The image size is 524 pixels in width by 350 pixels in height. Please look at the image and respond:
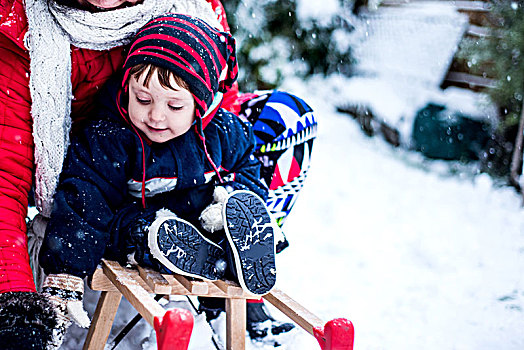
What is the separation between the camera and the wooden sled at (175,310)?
1157mm

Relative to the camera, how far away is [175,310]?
1002 millimetres

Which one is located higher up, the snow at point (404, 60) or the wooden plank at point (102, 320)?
the snow at point (404, 60)

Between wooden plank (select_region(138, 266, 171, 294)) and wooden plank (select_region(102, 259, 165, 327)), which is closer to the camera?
wooden plank (select_region(102, 259, 165, 327))

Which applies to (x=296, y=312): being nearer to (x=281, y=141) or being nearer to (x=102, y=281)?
(x=102, y=281)

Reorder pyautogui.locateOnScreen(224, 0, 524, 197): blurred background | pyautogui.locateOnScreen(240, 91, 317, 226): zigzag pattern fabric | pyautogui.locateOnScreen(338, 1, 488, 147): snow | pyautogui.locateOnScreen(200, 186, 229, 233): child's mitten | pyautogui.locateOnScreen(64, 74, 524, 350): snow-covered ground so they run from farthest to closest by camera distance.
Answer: pyautogui.locateOnScreen(338, 1, 488, 147): snow < pyautogui.locateOnScreen(224, 0, 524, 197): blurred background < pyautogui.locateOnScreen(64, 74, 524, 350): snow-covered ground < pyautogui.locateOnScreen(240, 91, 317, 226): zigzag pattern fabric < pyautogui.locateOnScreen(200, 186, 229, 233): child's mitten

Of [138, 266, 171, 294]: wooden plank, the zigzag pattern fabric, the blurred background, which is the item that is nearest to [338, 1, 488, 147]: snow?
the blurred background

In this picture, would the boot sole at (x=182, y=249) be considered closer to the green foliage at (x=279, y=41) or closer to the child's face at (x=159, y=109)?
the child's face at (x=159, y=109)

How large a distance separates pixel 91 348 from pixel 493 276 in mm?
1934

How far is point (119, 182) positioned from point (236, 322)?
1.53 ft

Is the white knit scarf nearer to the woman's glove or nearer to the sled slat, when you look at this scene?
the woman's glove

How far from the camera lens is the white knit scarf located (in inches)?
52.6

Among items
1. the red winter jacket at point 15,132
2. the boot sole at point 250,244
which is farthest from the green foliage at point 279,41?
the boot sole at point 250,244

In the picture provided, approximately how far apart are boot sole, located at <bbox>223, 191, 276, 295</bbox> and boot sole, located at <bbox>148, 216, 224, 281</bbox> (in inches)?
2.9

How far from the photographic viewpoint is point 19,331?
40.4 inches
